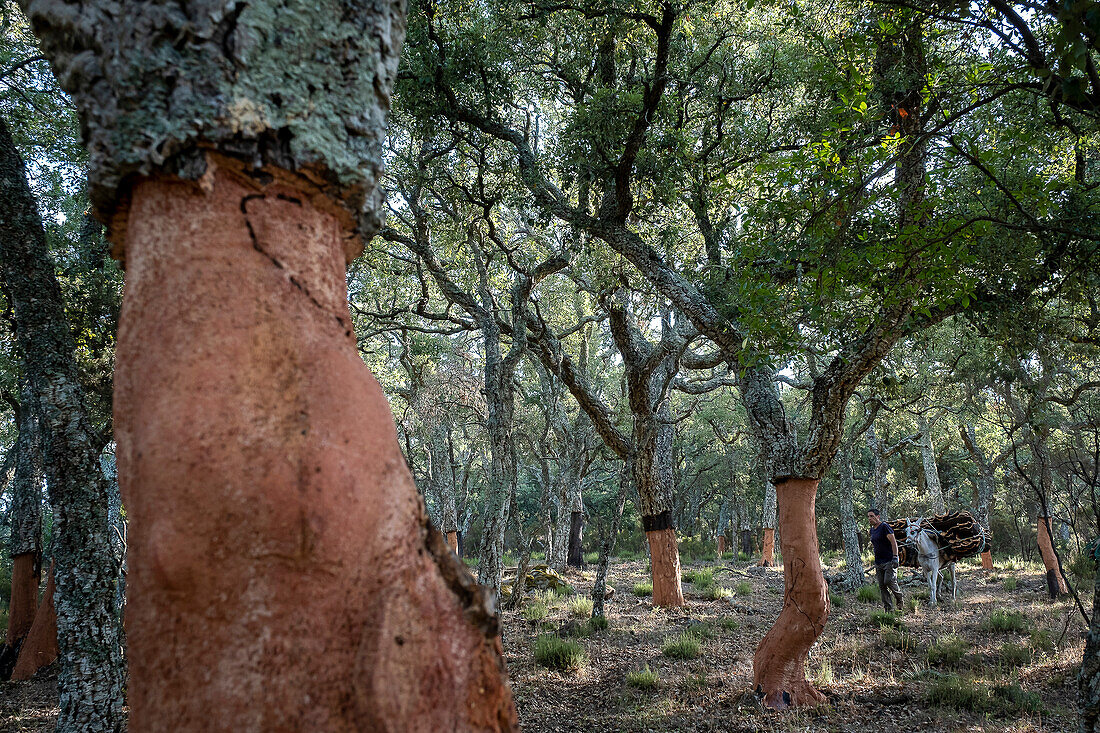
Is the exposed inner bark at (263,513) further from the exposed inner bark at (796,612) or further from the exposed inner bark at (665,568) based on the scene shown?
the exposed inner bark at (665,568)

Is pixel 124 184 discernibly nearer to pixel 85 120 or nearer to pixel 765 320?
pixel 85 120

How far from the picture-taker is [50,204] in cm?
1019

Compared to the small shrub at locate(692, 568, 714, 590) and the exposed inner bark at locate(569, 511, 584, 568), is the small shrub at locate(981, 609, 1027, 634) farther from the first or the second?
the exposed inner bark at locate(569, 511, 584, 568)

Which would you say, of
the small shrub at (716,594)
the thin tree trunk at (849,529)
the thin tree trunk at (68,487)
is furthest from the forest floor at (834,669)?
the thin tree trunk at (68,487)

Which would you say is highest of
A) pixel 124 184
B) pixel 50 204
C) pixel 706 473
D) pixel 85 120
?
pixel 50 204

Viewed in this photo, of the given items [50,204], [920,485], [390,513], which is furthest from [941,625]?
[920,485]

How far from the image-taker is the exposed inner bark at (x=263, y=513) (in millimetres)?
1028

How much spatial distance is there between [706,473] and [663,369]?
22.3 metres

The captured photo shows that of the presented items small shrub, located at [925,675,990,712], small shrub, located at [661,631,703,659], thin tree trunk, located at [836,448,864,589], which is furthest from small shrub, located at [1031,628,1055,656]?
thin tree trunk, located at [836,448,864,589]

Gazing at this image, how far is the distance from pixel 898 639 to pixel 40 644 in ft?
39.7

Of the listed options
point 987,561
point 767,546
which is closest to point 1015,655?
point 767,546

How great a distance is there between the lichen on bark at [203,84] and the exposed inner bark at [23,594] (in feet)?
36.0

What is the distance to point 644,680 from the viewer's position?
7152 mm

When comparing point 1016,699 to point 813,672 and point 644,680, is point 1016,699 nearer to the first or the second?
point 813,672
